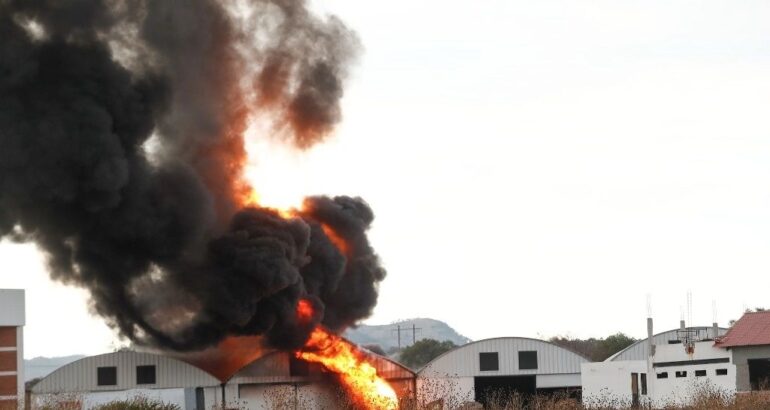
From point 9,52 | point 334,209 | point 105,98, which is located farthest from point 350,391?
point 9,52

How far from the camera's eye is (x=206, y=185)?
73.6 meters

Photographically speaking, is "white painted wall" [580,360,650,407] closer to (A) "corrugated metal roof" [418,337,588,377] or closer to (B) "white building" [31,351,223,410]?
(A) "corrugated metal roof" [418,337,588,377]

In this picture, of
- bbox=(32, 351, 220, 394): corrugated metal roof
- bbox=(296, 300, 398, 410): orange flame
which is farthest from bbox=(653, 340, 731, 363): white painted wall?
bbox=(32, 351, 220, 394): corrugated metal roof

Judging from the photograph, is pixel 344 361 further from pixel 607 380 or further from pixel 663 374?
pixel 663 374

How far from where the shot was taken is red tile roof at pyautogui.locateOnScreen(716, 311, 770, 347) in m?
83.6

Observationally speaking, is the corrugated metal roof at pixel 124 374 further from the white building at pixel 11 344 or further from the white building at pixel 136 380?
the white building at pixel 11 344

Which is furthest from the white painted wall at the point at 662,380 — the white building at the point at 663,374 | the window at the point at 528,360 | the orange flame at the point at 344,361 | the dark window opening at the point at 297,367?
the dark window opening at the point at 297,367

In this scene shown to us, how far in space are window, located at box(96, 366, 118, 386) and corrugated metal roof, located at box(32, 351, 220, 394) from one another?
17 centimetres

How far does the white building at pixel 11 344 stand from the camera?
2562 inches

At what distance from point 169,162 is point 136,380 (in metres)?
14.1

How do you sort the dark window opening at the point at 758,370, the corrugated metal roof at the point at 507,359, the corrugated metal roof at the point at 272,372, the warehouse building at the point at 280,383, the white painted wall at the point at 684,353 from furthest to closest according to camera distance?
the corrugated metal roof at the point at 507,359 → the white painted wall at the point at 684,353 → the dark window opening at the point at 758,370 → the corrugated metal roof at the point at 272,372 → the warehouse building at the point at 280,383

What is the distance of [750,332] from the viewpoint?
84.9 metres

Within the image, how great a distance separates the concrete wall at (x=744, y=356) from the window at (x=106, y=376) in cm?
3759

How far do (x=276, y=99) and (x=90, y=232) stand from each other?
13.9m
